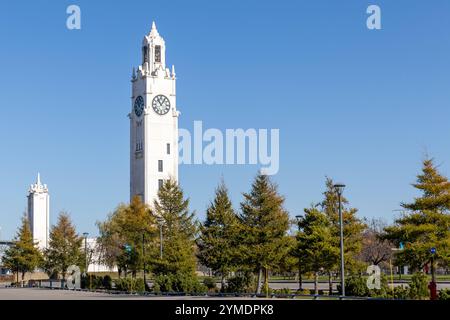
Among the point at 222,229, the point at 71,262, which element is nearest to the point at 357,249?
the point at 222,229

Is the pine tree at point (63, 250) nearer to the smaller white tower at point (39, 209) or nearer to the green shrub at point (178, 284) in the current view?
the green shrub at point (178, 284)

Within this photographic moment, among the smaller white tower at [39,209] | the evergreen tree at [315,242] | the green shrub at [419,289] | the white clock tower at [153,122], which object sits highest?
the white clock tower at [153,122]

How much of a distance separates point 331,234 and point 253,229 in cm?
507

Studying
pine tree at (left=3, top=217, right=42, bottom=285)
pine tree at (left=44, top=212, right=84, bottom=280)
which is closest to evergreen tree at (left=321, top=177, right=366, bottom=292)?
pine tree at (left=44, top=212, right=84, bottom=280)

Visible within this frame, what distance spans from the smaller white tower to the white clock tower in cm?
2832

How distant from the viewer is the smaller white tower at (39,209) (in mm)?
144438

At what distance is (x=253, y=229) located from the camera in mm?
47781

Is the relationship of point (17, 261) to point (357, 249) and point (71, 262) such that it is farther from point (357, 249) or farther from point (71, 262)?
point (357, 249)

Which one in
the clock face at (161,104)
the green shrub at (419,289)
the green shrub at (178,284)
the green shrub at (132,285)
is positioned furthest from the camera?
the clock face at (161,104)

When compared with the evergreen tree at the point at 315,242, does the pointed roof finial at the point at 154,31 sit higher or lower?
higher

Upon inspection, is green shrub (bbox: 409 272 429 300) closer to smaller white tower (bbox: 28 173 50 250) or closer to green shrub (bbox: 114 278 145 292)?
green shrub (bbox: 114 278 145 292)

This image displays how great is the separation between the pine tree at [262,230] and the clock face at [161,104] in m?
76.1

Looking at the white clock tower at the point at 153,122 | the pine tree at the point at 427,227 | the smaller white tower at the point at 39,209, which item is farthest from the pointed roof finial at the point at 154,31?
the pine tree at the point at 427,227
